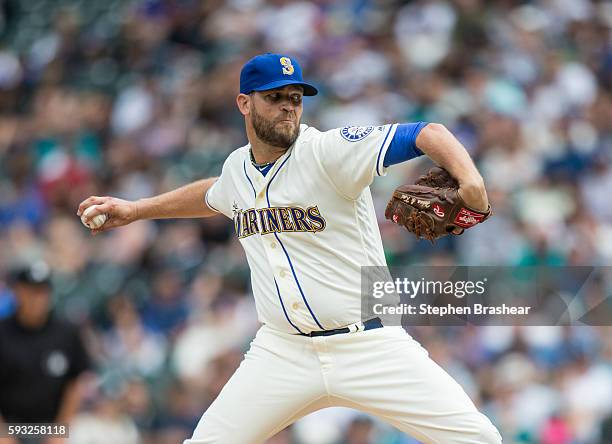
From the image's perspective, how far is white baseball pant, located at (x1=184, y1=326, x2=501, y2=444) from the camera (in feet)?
14.6

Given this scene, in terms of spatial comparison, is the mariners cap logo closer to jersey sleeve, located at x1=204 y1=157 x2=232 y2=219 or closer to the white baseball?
jersey sleeve, located at x1=204 y1=157 x2=232 y2=219

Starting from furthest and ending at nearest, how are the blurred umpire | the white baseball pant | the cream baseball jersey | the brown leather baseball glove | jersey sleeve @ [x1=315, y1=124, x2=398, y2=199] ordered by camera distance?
the blurred umpire
the cream baseball jersey
the white baseball pant
jersey sleeve @ [x1=315, y1=124, x2=398, y2=199]
the brown leather baseball glove

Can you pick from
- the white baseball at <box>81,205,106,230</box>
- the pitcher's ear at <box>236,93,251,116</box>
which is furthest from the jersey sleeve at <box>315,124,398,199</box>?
the white baseball at <box>81,205,106,230</box>

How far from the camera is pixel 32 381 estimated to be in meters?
6.82

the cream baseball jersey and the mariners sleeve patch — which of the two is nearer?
the mariners sleeve patch

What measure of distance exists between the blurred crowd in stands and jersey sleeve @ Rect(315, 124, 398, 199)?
383cm

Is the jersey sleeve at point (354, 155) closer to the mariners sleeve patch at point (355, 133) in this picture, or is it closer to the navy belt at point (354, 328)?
the mariners sleeve patch at point (355, 133)

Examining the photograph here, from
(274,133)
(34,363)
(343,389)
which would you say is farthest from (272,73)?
(34,363)

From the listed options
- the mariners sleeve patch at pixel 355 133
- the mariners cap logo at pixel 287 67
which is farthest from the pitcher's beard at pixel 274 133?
the mariners sleeve patch at pixel 355 133

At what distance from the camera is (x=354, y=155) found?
4.42 m

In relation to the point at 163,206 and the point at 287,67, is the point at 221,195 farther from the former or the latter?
the point at 287,67

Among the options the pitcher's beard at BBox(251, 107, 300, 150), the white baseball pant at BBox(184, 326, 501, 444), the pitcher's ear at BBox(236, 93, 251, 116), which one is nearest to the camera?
the white baseball pant at BBox(184, 326, 501, 444)

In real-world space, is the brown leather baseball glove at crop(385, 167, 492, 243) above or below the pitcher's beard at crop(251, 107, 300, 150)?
below

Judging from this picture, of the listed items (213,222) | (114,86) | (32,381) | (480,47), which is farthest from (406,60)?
(32,381)
